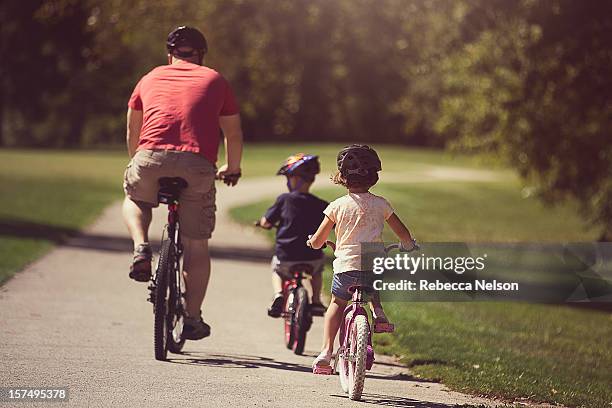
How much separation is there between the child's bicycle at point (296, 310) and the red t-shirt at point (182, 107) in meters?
1.05

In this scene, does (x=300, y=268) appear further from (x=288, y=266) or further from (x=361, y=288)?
(x=361, y=288)

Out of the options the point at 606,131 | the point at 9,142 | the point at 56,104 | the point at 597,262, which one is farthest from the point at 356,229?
the point at 9,142

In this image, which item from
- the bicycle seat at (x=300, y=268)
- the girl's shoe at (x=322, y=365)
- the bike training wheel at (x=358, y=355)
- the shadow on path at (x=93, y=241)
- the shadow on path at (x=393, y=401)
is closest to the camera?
the bike training wheel at (x=358, y=355)

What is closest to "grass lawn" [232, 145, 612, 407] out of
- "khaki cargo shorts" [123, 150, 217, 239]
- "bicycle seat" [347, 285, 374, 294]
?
"bicycle seat" [347, 285, 374, 294]

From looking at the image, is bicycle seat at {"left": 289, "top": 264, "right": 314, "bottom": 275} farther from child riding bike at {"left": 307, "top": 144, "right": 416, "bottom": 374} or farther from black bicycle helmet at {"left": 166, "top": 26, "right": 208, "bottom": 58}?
child riding bike at {"left": 307, "top": 144, "right": 416, "bottom": 374}

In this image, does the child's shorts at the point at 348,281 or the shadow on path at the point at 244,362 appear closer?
the child's shorts at the point at 348,281

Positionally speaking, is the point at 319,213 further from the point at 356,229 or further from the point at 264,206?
the point at 264,206

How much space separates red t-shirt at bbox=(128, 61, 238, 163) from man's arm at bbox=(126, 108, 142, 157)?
11 cm

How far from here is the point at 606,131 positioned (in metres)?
19.2

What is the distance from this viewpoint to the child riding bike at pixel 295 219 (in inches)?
328

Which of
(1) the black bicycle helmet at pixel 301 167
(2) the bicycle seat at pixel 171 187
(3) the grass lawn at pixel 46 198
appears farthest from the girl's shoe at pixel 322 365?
(3) the grass lawn at pixel 46 198

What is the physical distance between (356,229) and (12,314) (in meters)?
3.54

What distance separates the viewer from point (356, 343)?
6.26 meters

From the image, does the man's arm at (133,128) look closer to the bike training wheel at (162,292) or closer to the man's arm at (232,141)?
the man's arm at (232,141)
